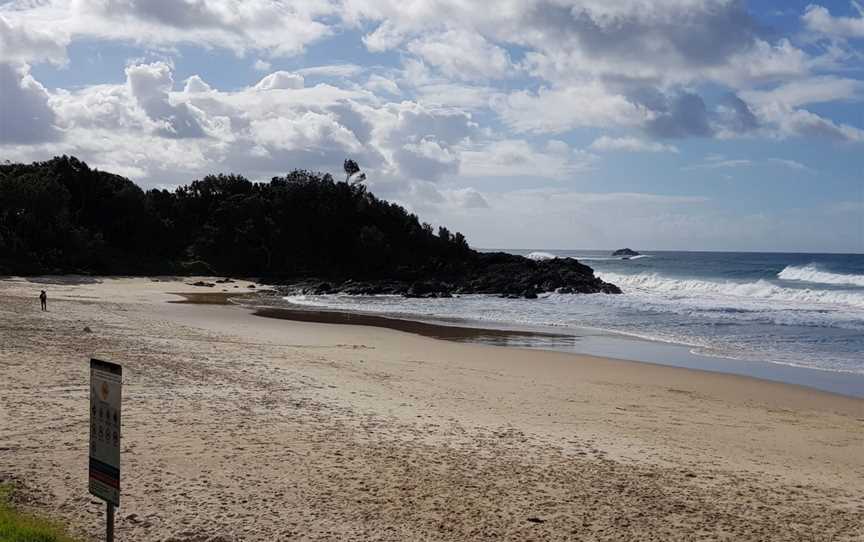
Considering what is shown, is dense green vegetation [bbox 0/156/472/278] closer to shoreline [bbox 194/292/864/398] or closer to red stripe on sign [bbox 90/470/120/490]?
shoreline [bbox 194/292/864/398]

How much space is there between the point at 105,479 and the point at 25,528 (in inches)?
41.8

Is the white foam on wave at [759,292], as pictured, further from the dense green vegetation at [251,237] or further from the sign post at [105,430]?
the sign post at [105,430]

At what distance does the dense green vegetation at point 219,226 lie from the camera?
54500 mm

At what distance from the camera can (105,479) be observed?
5.18m

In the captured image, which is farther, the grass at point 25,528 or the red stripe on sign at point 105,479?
the grass at point 25,528

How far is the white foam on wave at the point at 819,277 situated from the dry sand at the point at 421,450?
5271 cm

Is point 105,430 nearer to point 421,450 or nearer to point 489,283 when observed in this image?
point 421,450

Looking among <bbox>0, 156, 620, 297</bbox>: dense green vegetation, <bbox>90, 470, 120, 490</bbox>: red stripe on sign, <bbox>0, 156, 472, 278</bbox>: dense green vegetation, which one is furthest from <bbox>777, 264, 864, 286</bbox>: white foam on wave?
<bbox>90, 470, 120, 490</bbox>: red stripe on sign

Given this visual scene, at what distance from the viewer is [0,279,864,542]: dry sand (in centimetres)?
672

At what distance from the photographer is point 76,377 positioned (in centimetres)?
1171

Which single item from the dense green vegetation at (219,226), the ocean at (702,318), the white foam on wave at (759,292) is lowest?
the ocean at (702,318)

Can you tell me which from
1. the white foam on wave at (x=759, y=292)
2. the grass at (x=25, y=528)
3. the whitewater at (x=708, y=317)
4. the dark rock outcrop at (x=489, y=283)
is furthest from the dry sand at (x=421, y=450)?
the dark rock outcrop at (x=489, y=283)

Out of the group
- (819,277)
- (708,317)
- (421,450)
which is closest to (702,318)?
(708,317)

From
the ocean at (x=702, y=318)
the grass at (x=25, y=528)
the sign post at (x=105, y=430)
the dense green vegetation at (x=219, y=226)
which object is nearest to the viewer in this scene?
the sign post at (x=105, y=430)
